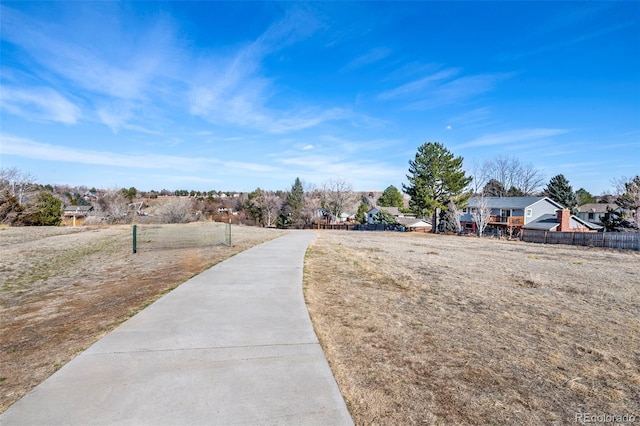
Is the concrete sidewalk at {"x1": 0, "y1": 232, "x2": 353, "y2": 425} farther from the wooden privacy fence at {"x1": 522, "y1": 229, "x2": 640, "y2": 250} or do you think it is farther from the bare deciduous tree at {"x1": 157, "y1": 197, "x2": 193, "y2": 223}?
the bare deciduous tree at {"x1": 157, "y1": 197, "x2": 193, "y2": 223}

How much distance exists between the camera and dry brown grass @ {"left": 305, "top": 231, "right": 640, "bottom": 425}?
3.05 meters

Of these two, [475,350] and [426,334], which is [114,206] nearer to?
[426,334]

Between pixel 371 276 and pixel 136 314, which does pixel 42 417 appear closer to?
pixel 136 314

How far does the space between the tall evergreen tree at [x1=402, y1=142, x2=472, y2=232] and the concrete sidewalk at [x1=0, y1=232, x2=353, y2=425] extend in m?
37.2

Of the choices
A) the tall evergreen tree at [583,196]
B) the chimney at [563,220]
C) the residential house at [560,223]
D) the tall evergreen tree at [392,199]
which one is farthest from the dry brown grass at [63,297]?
the tall evergreen tree at [583,196]

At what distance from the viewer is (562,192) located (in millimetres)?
52719

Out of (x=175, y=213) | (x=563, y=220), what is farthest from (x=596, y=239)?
(x=175, y=213)

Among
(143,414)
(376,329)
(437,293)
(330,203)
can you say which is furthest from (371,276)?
(330,203)

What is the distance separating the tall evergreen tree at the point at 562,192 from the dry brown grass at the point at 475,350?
174 ft

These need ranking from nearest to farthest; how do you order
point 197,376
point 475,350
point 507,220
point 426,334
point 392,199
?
point 197,376, point 475,350, point 426,334, point 507,220, point 392,199

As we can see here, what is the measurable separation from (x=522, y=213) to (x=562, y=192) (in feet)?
45.5

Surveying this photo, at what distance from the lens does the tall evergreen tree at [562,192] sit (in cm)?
5266

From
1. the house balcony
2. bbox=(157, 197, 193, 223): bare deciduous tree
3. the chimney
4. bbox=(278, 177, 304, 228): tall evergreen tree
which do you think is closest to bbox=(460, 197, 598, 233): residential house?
the house balcony

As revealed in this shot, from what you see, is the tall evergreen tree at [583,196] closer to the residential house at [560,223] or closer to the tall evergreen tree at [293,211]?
the residential house at [560,223]
